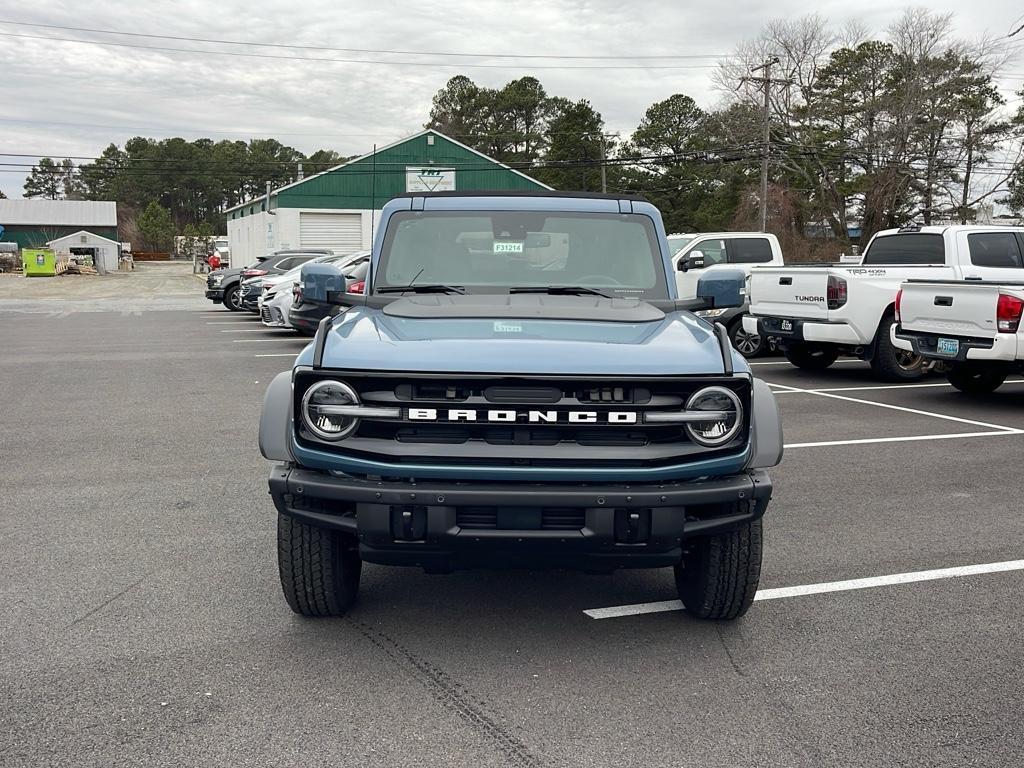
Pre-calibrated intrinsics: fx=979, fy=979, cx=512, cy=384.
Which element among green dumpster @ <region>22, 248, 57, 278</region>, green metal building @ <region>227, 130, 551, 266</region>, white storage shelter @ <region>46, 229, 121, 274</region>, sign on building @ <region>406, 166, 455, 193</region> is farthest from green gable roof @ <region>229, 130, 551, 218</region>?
white storage shelter @ <region>46, 229, 121, 274</region>

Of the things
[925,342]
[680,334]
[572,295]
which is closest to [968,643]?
[680,334]

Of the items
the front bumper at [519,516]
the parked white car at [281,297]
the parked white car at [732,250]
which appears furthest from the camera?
the parked white car at [281,297]

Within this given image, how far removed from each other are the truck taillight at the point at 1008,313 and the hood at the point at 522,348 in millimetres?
7016

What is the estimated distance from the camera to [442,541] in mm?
3568

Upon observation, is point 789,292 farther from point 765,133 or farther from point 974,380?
point 765,133

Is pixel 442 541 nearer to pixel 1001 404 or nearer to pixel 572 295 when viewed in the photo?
pixel 572 295

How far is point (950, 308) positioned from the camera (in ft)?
34.1

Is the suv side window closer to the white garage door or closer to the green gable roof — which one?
the green gable roof

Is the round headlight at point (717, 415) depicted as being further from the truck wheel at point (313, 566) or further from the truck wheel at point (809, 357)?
the truck wheel at point (809, 357)

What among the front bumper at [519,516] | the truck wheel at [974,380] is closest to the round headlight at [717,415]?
the front bumper at [519,516]

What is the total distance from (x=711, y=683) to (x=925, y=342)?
8102mm

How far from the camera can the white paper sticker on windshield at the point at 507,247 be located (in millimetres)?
5266

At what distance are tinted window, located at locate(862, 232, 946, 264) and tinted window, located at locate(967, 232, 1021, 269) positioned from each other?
37 centimetres

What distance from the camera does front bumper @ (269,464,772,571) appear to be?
3.53 m
